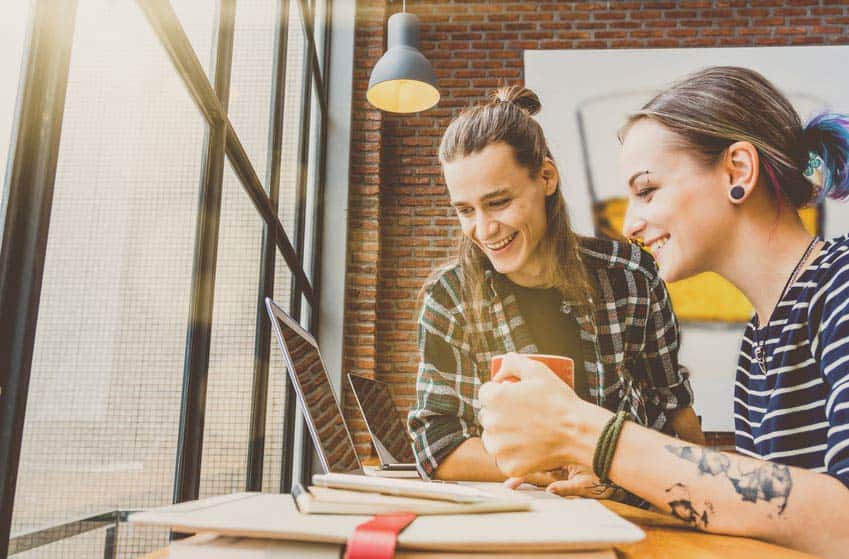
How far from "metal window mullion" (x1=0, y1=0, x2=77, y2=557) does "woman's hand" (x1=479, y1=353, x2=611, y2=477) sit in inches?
24.0

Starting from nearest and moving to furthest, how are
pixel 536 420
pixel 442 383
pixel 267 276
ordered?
1. pixel 536 420
2. pixel 442 383
3. pixel 267 276

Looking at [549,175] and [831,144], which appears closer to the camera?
[831,144]

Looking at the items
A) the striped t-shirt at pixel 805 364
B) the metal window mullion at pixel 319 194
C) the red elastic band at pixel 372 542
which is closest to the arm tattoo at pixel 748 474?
the striped t-shirt at pixel 805 364

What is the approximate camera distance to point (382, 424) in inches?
78.3

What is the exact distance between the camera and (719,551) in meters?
0.61

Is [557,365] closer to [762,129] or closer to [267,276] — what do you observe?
[762,129]

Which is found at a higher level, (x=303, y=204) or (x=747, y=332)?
(x=303, y=204)

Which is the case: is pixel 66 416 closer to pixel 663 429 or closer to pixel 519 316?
pixel 519 316

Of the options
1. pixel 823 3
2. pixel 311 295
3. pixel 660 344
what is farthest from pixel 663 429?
pixel 823 3

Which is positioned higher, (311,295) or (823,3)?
(823,3)

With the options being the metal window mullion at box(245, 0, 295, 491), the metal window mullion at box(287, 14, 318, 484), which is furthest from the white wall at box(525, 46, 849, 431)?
the metal window mullion at box(245, 0, 295, 491)

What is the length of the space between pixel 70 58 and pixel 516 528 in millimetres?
964

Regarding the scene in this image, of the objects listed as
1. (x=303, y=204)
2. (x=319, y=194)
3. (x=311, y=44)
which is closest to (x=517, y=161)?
(x=303, y=204)

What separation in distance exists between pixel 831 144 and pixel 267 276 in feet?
6.29
